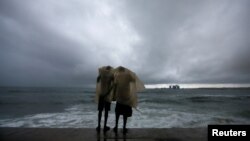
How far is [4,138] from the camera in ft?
18.7

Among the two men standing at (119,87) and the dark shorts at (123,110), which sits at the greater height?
the two men standing at (119,87)

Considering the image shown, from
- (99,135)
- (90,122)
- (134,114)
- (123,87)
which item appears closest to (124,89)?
(123,87)

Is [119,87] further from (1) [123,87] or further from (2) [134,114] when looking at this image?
(2) [134,114]

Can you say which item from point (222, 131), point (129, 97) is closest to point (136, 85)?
point (129, 97)

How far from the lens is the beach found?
226 inches

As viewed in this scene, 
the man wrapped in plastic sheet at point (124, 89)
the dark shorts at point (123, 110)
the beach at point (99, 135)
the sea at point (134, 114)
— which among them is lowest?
the sea at point (134, 114)

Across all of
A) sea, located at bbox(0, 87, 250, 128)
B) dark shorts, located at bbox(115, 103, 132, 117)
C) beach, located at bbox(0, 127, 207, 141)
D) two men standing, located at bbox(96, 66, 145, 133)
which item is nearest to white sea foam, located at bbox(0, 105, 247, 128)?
sea, located at bbox(0, 87, 250, 128)

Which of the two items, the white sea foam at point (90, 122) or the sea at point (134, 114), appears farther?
the sea at point (134, 114)

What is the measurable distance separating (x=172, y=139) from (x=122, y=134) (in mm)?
1286

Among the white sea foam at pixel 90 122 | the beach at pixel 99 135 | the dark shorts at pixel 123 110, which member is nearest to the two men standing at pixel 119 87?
the dark shorts at pixel 123 110

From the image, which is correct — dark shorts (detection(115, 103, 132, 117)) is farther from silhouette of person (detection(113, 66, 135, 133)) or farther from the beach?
the beach

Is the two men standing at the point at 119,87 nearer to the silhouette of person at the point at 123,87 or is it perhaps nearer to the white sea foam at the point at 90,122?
the silhouette of person at the point at 123,87

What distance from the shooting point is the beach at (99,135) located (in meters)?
5.73

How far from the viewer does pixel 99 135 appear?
20.1ft
